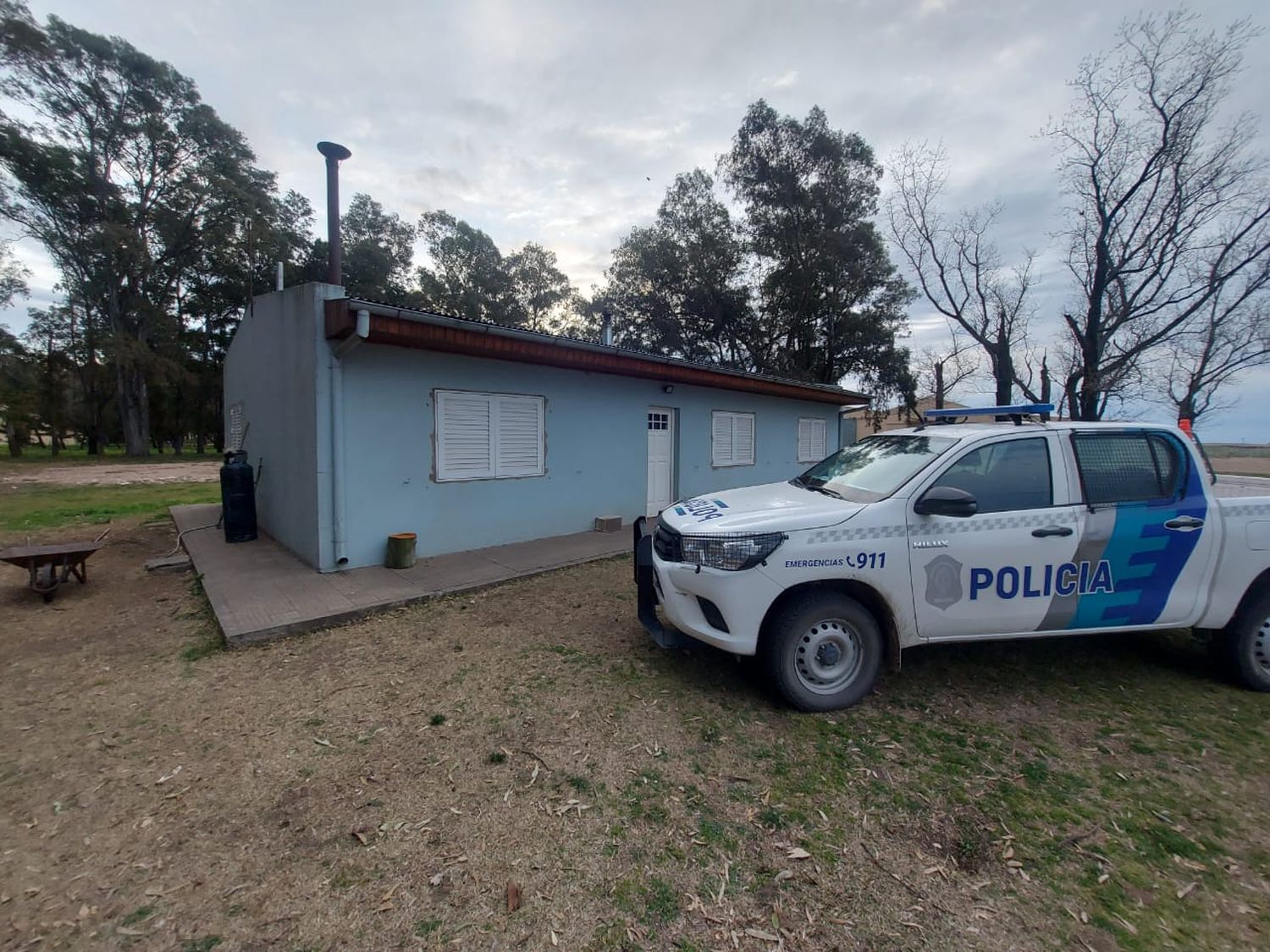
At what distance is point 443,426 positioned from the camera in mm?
6688

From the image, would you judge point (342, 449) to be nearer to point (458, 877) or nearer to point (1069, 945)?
point (458, 877)

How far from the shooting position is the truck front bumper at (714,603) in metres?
3.03

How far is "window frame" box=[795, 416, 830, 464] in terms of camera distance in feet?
41.8

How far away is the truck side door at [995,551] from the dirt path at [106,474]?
16.8 m

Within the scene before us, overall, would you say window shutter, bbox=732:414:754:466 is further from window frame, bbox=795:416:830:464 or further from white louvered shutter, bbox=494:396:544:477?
white louvered shutter, bbox=494:396:544:477

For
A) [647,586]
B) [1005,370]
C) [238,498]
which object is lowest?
[647,586]

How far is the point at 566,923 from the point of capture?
1847 mm

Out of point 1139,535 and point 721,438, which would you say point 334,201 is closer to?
point 721,438

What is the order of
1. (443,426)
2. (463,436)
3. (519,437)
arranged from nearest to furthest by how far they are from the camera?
(443,426) < (463,436) < (519,437)

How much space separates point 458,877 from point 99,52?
37824 mm

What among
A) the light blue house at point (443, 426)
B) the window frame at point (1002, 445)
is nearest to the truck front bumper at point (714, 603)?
the window frame at point (1002, 445)

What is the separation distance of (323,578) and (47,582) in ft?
8.34

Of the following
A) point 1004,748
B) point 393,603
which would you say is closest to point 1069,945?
point 1004,748

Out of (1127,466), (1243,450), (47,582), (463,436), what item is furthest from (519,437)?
(1243,450)
